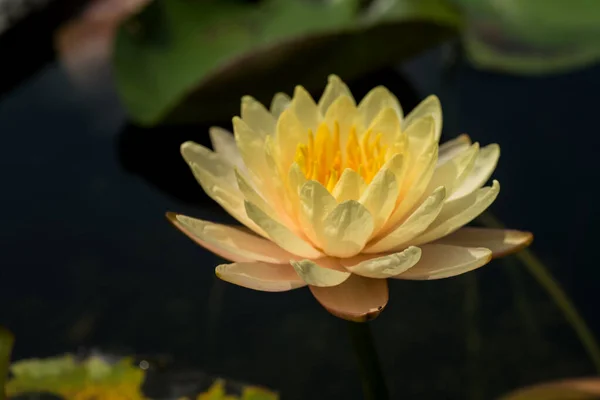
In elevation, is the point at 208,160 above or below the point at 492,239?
above

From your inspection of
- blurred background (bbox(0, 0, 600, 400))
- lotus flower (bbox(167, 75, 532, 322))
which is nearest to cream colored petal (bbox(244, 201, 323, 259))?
lotus flower (bbox(167, 75, 532, 322))

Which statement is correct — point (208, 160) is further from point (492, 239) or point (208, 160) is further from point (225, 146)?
point (492, 239)

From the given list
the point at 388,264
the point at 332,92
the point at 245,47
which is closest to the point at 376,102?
the point at 332,92

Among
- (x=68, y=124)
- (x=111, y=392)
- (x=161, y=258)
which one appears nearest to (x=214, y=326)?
(x=161, y=258)

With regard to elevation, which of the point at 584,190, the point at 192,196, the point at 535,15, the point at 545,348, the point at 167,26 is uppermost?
the point at 167,26

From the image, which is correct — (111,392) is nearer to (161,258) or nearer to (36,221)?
(161,258)

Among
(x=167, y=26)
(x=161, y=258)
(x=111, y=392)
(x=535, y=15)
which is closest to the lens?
(x=111, y=392)

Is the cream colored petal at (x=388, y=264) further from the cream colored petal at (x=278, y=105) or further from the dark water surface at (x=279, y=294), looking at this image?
the dark water surface at (x=279, y=294)
